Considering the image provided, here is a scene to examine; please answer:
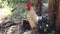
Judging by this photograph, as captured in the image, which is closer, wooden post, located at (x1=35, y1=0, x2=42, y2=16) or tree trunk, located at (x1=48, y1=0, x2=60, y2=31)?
tree trunk, located at (x1=48, y1=0, x2=60, y2=31)

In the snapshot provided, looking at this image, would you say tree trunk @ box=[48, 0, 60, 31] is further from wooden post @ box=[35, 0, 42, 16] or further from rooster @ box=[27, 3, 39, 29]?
wooden post @ box=[35, 0, 42, 16]

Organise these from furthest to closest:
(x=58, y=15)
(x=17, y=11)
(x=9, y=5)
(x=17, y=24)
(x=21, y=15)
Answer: (x=9, y=5)
(x=17, y=11)
(x=21, y=15)
(x=17, y=24)
(x=58, y=15)

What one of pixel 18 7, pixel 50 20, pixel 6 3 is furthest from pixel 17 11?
pixel 50 20

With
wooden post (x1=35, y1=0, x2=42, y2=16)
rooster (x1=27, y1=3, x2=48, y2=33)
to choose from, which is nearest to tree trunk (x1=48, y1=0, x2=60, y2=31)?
rooster (x1=27, y1=3, x2=48, y2=33)

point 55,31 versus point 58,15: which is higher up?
point 58,15

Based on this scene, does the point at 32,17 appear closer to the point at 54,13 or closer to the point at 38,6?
the point at 54,13

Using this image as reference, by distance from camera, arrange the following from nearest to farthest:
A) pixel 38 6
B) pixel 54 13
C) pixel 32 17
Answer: pixel 32 17, pixel 54 13, pixel 38 6

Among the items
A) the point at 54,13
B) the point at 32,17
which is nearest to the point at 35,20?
the point at 32,17

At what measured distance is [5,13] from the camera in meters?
3.95

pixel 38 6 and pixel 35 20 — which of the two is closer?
pixel 35 20

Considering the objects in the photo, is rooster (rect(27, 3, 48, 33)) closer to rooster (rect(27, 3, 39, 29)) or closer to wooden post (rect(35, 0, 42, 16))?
rooster (rect(27, 3, 39, 29))

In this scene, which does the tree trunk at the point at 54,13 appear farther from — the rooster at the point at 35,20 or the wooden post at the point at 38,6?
the wooden post at the point at 38,6

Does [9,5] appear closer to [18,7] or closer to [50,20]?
[18,7]

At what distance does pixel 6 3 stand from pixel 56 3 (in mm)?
1966
